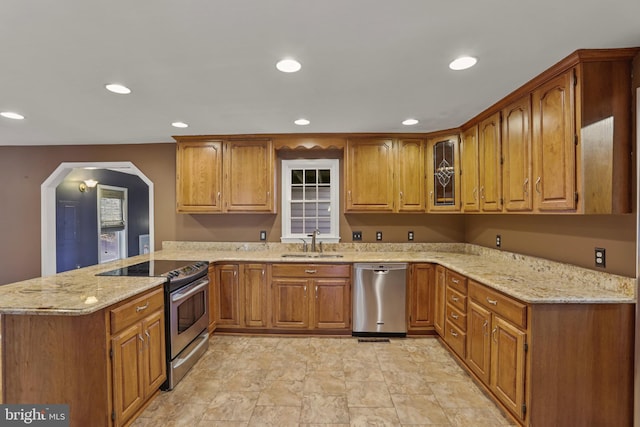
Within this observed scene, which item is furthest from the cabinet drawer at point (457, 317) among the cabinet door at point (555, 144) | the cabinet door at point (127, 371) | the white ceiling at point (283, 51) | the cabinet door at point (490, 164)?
the cabinet door at point (127, 371)

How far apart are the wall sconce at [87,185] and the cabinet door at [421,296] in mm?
6046

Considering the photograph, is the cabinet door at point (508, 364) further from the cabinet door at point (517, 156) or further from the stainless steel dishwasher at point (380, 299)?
the stainless steel dishwasher at point (380, 299)

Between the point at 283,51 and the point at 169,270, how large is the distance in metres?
1.98

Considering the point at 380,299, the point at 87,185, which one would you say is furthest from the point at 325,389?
the point at 87,185

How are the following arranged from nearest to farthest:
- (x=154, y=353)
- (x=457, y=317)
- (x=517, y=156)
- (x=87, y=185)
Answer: (x=154, y=353), (x=517, y=156), (x=457, y=317), (x=87, y=185)

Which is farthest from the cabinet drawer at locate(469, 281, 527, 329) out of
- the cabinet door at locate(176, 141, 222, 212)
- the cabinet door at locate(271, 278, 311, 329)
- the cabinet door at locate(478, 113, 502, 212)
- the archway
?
the archway

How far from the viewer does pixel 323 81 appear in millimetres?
2189

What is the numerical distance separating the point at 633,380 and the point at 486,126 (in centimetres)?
218

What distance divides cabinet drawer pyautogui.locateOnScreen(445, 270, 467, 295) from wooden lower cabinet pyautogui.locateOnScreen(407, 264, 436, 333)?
0.32m

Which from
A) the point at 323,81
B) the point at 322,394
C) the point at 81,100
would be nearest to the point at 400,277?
the point at 322,394

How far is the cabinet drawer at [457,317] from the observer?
2643mm

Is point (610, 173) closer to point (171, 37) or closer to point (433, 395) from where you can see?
point (433, 395)

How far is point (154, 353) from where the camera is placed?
2.18 metres

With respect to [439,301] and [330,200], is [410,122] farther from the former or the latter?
[439,301]
